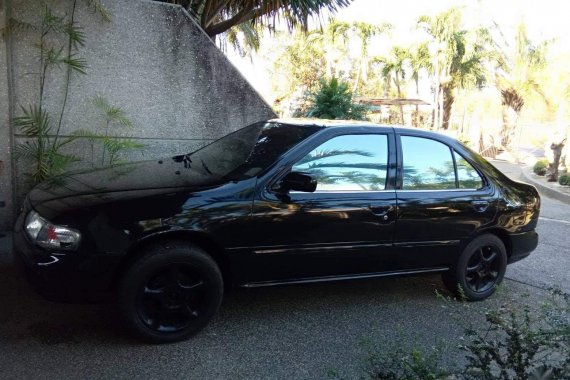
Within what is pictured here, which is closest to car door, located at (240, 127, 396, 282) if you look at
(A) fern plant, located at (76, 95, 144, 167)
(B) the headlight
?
(B) the headlight

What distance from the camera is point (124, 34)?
18.7ft

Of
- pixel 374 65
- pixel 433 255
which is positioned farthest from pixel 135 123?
pixel 374 65

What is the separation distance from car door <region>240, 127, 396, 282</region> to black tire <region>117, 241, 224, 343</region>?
357 millimetres

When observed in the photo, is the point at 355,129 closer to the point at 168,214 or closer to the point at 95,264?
the point at 168,214

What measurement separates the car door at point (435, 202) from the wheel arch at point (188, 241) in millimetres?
1427

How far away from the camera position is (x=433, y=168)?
13.8 feet

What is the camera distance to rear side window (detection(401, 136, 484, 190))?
4.06m

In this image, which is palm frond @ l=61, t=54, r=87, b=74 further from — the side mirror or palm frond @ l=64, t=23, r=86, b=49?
the side mirror

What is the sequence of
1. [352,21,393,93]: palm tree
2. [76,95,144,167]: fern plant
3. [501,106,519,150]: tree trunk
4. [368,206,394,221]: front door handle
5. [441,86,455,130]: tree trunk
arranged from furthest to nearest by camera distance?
1. [352,21,393,93]: palm tree
2. [441,86,455,130]: tree trunk
3. [501,106,519,150]: tree trunk
4. [76,95,144,167]: fern plant
5. [368,206,394,221]: front door handle

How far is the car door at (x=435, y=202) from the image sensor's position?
396 centimetres

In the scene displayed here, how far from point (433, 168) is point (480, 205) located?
0.55 meters

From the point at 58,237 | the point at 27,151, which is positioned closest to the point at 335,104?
the point at 27,151

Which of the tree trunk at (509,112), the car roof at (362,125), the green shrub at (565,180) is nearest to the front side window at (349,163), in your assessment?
the car roof at (362,125)

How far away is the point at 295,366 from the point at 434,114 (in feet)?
96.2
